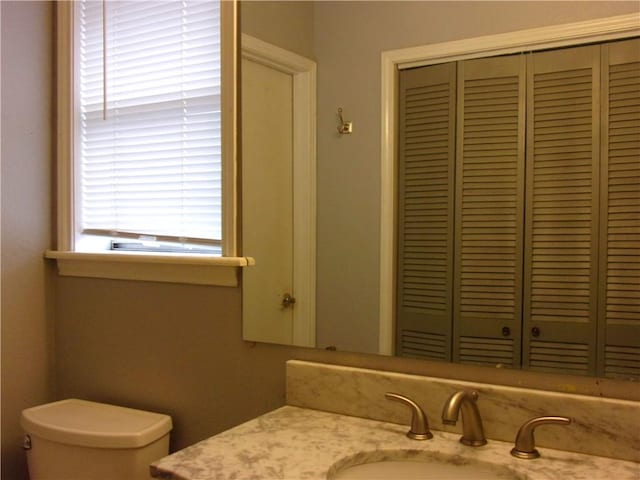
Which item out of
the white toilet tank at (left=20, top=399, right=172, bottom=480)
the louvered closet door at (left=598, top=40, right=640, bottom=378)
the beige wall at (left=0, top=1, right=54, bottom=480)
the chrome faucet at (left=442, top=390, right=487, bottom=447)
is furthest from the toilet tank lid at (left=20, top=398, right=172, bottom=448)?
the louvered closet door at (left=598, top=40, right=640, bottom=378)

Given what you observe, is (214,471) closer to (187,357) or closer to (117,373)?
(187,357)

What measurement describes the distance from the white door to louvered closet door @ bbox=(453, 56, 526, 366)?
426 millimetres

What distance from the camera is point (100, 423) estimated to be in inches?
60.7

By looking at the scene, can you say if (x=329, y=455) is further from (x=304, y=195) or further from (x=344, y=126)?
(x=344, y=126)

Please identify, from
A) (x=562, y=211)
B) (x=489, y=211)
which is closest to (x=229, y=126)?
(x=489, y=211)

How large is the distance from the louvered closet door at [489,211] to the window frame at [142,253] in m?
0.55

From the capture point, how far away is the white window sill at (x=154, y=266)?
150 centimetres

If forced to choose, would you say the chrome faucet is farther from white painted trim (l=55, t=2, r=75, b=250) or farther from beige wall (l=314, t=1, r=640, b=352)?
white painted trim (l=55, t=2, r=75, b=250)

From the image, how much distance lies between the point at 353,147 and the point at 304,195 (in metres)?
0.17

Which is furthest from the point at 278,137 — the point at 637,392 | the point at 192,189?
the point at 637,392

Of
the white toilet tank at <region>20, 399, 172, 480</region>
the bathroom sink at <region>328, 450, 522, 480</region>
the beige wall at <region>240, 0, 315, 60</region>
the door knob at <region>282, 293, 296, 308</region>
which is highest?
the beige wall at <region>240, 0, 315, 60</region>

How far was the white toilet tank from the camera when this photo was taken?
4.75ft

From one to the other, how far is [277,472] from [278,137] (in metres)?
0.79

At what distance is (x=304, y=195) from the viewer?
1.41 m
